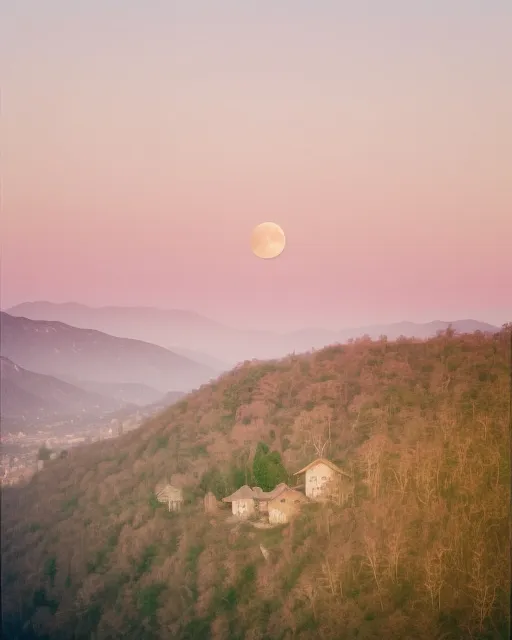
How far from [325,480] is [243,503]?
1828 millimetres

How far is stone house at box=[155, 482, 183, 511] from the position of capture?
608 inches

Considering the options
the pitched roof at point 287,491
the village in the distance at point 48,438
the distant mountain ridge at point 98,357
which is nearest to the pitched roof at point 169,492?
the pitched roof at point 287,491

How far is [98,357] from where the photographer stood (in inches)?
2073

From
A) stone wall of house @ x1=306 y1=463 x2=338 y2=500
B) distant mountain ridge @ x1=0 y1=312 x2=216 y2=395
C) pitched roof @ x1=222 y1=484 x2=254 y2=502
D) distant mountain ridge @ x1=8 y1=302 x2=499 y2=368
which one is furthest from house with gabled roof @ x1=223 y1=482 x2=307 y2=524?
distant mountain ridge @ x1=0 y1=312 x2=216 y2=395

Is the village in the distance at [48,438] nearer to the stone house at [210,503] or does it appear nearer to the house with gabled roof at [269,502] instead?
the stone house at [210,503]

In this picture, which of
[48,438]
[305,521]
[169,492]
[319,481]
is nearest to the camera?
[305,521]

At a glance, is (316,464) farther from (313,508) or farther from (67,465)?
(67,465)

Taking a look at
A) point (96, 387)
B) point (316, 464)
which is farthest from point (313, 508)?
point (96, 387)

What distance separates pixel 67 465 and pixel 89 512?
197 inches

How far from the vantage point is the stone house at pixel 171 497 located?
15438 millimetres

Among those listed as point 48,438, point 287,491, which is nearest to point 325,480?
point 287,491

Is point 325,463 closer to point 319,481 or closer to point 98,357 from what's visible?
point 319,481

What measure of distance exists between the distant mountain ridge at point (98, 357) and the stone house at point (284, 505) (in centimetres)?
3746

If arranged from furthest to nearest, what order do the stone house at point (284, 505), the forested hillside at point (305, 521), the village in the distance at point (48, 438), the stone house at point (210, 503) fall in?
the village in the distance at point (48, 438), the stone house at point (210, 503), the stone house at point (284, 505), the forested hillside at point (305, 521)
